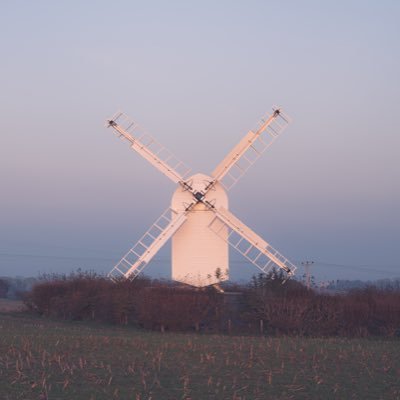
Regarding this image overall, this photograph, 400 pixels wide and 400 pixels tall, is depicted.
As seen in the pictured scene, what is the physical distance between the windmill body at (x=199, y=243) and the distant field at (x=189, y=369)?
7.19 metres

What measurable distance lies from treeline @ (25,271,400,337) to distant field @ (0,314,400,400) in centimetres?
556

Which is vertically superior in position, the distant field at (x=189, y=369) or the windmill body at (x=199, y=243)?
the windmill body at (x=199, y=243)

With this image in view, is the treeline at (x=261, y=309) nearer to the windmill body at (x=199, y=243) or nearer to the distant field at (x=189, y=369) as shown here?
the windmill body at (x=199, y=243)

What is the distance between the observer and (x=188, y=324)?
30.7 metres

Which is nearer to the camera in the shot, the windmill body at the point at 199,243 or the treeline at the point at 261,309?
the treeline at the point at 261,309

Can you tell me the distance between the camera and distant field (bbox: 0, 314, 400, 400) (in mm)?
14906

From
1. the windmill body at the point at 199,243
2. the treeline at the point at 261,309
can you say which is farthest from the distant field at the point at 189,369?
the windmill body at the point at 199,243

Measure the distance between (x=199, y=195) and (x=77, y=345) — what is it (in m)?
11.8

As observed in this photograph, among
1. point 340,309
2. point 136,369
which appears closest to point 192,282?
point 340,309

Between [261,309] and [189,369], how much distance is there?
13502mm

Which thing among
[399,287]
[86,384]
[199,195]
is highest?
[199,195]

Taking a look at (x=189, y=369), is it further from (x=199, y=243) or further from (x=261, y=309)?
(x=199, y=243)

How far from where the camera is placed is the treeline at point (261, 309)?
99.7 ft

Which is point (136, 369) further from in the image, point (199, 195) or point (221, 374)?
point (199, 195)
